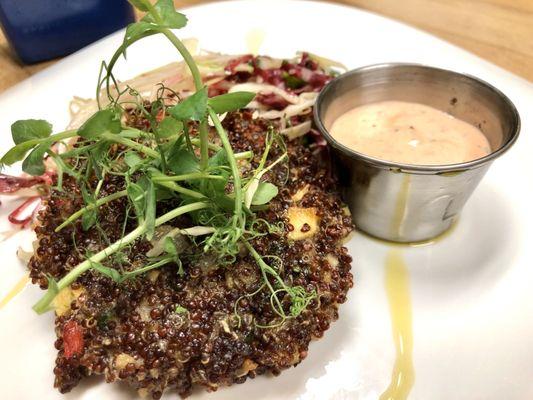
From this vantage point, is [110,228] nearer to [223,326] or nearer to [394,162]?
[223,326]

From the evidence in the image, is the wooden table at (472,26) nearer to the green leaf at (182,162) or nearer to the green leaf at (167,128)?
the green leaf at (167,128)

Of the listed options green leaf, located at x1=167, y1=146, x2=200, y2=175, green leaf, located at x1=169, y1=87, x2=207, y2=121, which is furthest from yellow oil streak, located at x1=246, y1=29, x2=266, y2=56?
green leaf, located at x1=169, y1=87, x2=207, y2=121

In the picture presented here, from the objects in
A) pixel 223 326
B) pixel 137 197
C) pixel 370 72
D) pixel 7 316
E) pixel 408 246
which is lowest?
pixel 408 246

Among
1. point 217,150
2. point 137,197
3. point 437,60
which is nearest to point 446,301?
point 217,150

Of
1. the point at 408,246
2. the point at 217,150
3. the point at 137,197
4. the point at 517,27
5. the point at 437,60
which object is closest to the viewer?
the point at 137,197

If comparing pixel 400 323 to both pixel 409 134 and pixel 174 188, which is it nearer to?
pixel 409 134

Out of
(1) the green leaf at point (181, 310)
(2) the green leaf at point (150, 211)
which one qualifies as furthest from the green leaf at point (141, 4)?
(1) the green leaf at point (181, 310)

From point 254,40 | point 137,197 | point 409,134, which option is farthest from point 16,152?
point 254,40
